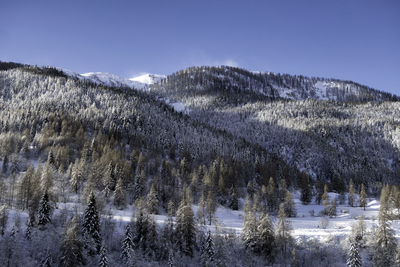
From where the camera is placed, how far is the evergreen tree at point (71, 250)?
171ft

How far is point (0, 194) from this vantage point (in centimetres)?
7456

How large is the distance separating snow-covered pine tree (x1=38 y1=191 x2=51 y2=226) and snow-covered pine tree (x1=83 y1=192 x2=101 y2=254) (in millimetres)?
8012

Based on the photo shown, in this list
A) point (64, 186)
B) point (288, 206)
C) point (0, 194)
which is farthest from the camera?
point (288, 206)

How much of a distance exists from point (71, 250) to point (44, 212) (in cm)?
1509

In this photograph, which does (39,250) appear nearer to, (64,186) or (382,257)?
(64,186)

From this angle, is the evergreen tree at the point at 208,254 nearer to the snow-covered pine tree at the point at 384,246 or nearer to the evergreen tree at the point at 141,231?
the evergreen tree at the point at 141,231

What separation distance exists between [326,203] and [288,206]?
1414cm

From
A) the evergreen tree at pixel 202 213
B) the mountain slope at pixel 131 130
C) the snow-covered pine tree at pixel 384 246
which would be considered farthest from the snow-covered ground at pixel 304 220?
the mountain slope at pixel 131 130

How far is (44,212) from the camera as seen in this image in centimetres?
6284

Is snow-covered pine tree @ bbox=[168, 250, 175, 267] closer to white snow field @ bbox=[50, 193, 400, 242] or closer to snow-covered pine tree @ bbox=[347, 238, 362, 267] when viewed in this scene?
white snow field @ bbox=[50, 193, 400, 242]

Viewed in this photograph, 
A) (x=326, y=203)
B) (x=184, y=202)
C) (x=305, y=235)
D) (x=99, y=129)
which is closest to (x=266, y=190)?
(x=326, y=203)

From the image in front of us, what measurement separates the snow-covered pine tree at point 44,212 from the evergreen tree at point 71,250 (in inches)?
366

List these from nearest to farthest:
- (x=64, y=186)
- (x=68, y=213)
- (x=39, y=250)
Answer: (x=39, y=250), (x=68, y=213), (x=64, y=186)

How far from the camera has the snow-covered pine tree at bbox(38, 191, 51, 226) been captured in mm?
61906
